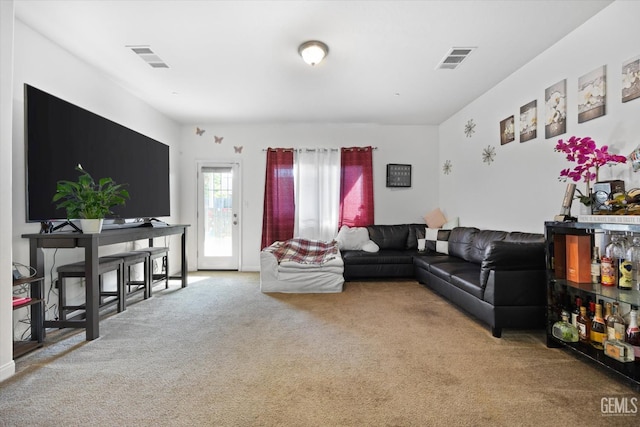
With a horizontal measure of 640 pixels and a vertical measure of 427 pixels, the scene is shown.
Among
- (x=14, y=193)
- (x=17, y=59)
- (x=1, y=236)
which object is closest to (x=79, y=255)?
(x=14, y=193)

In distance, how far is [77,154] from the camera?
2.86 metres

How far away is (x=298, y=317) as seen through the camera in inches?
120

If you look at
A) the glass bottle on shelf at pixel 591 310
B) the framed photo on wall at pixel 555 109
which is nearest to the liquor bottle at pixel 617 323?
the glass bottle on shelf at pixel 591 310

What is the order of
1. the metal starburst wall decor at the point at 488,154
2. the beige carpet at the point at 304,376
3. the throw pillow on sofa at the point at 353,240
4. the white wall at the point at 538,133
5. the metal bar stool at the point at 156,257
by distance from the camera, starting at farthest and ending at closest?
the throw pillow on sofa at the point at 353,240
the metal starburst wall decor at the point at 488,154
the metal bar stool at the point at 156,257
the white wall at the point at 538,133
the beige carpet at the point at 304,376

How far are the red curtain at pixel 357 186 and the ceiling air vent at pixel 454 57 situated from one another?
2.27 metres

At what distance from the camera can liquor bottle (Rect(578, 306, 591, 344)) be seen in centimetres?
212

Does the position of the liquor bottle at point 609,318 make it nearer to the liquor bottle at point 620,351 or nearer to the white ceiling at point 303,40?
the liquor bottle at point 620,351

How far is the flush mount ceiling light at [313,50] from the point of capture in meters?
2.83

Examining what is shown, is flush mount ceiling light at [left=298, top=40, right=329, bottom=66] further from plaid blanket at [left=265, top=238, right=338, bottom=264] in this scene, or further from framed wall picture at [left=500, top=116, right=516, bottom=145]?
plaid blanket at [left=265, top=238, right=338, bottom=264]

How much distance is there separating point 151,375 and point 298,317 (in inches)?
55.1

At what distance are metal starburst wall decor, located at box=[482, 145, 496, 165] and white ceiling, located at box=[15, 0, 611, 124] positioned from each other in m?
0.77

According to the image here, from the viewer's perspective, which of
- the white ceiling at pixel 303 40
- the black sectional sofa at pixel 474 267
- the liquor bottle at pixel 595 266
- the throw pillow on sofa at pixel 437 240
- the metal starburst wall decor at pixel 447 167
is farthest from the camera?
the metal starburst wall decor at pixel 447 167

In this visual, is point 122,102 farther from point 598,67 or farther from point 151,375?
point 598,67

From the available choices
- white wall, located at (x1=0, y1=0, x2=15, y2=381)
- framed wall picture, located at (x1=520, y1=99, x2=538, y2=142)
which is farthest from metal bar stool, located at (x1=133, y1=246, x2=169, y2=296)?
framed wall picture, located at (x1=520, y1=99, x2=538, y2=142)
